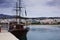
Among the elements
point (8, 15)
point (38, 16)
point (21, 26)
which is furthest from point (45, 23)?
point (8, 15)

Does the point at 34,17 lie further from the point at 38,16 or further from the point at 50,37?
the point at 50,37

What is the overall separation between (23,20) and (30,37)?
1456 mm

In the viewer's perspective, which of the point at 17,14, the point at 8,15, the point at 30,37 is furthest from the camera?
the point at 30,37

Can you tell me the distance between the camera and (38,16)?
557 centimetres

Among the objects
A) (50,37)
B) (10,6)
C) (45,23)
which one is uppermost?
(10,6)

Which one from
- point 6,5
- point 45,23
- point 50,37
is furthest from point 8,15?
point 50,37

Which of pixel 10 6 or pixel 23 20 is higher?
pixel 10 6

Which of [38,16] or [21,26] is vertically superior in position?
[38,16]

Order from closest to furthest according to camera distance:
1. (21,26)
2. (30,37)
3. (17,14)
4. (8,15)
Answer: (8,15) < (21,26) < (17,14) < (30,37)

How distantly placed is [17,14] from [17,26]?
0.64m

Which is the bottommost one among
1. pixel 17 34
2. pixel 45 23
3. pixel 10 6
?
pixel 17 34

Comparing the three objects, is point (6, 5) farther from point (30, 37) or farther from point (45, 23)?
point (30, 37)

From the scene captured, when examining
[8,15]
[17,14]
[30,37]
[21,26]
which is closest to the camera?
[8,15]

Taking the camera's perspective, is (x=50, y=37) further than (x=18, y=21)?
Yes
